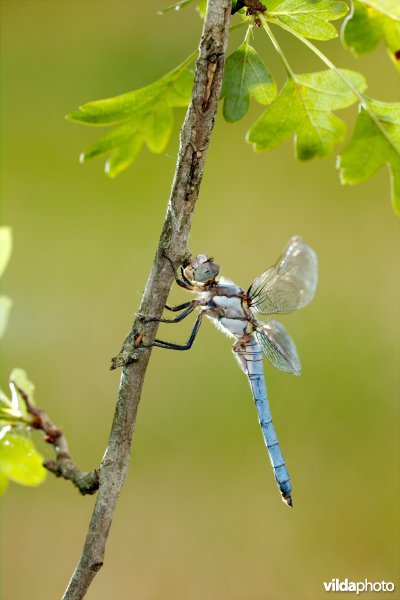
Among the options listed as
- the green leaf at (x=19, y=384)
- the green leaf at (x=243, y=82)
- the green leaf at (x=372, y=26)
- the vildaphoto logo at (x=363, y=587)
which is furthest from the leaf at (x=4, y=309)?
the vildaphoto logo at (x=363, y=587)

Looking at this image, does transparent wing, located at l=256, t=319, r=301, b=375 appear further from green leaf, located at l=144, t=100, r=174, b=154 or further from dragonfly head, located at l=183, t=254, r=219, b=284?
green leaf, located at l=144, t=100, r=174, b=154

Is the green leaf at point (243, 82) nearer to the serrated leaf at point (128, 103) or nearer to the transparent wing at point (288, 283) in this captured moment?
the serrated leaf at point (128, 103)

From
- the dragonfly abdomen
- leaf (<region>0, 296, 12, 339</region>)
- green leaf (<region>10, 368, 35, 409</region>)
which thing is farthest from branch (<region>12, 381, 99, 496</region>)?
the dragonfly abdomen

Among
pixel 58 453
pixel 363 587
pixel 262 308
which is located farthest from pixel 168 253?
pixel 363 587

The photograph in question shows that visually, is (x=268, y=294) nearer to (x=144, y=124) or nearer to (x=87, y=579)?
(x=144, y=124)

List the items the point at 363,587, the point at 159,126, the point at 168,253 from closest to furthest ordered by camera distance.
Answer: the point at 168,253
the point at 159,126
the point at 363,587

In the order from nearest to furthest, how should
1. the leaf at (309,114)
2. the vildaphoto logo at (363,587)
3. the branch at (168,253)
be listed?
A: the branch at (168,253) < the leaf at (309,114) < the vildaphoto logo at (363,587)

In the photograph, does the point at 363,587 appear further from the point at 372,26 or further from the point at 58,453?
the point at 372,26
